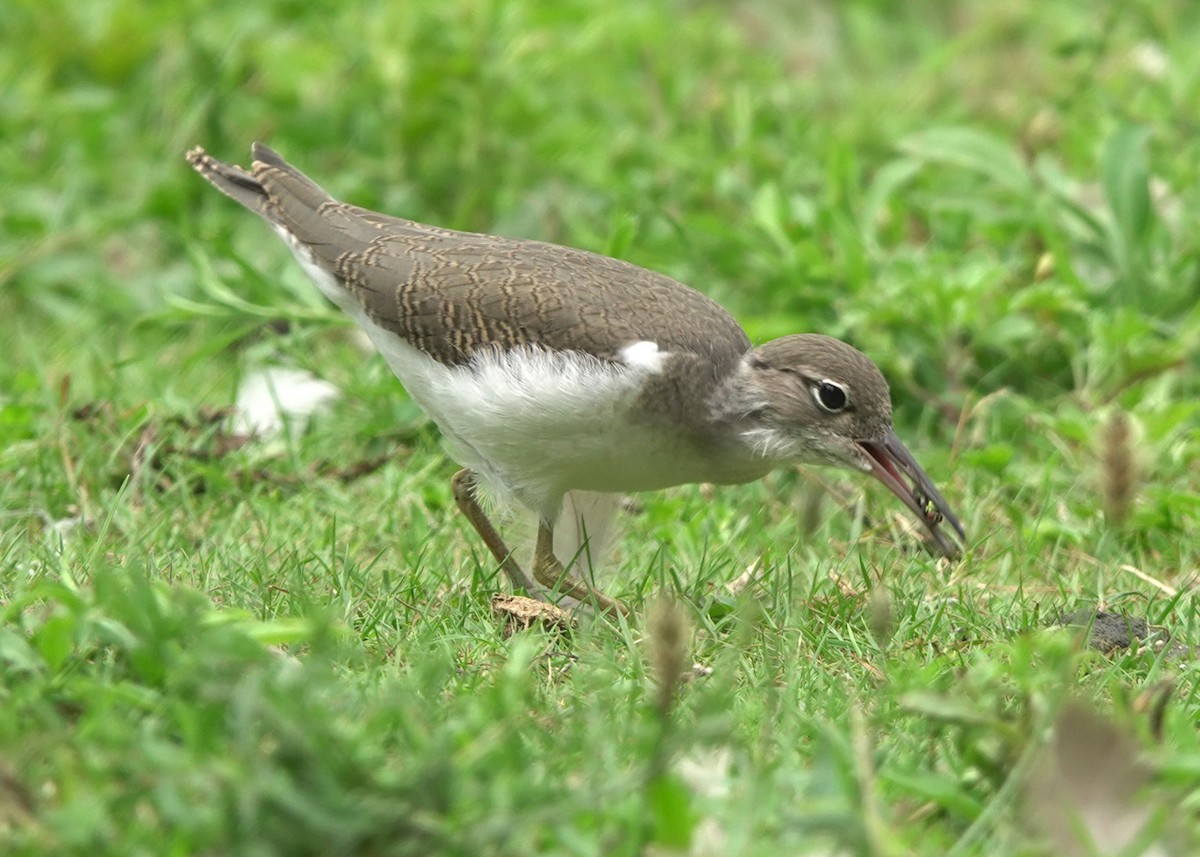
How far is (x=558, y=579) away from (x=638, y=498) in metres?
1.25

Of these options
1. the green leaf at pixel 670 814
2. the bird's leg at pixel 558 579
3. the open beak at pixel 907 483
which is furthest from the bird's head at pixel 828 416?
the green leaf at pixel 670 814

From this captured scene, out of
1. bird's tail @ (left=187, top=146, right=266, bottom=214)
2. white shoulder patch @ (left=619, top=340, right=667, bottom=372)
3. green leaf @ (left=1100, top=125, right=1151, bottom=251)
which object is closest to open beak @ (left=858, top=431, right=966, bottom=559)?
white shoulder patch @ (left=619, top=340, right=667, bottom=372)

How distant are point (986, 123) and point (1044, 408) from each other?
3359 mm

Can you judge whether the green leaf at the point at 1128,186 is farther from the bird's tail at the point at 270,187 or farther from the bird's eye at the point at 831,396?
the bird's tail at the point at 270,187

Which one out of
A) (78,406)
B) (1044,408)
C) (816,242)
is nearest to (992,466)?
(1044,408)

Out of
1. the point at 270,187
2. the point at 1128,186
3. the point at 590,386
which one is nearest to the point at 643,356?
the point at 590,386

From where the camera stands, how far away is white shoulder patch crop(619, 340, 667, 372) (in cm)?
496

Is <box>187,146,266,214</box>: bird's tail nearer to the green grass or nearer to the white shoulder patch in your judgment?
the green grass

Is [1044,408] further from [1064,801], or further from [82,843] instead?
[82,843]

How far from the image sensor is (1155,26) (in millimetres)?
9430

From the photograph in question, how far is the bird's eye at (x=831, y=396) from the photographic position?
5.15 metres

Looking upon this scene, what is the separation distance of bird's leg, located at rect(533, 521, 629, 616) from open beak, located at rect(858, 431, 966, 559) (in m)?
0.96

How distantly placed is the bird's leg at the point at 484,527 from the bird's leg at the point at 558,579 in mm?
58

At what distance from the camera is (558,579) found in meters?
5.21
